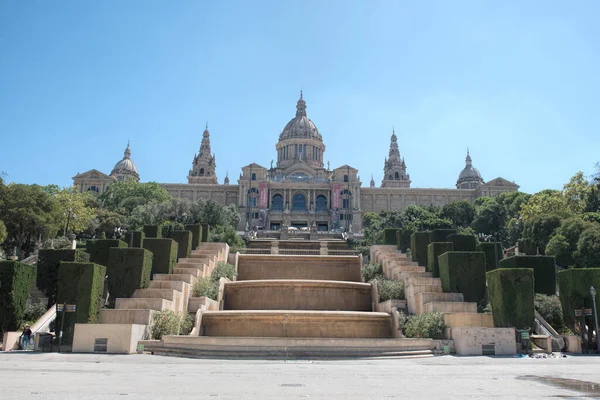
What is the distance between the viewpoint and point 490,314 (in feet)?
65.7

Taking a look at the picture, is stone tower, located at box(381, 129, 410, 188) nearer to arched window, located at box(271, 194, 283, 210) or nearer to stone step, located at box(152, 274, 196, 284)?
arched window, located at box(271, 194, 283, 210)

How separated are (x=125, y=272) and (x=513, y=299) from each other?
14976mm

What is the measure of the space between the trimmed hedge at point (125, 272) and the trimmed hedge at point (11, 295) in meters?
3.28

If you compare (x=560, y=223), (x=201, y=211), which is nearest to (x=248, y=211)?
(x=201, y=211)

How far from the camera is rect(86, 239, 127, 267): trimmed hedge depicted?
87.5ft

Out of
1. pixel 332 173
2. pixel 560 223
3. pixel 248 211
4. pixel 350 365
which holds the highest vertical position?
pixel 332 173

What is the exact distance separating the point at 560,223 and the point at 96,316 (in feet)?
117

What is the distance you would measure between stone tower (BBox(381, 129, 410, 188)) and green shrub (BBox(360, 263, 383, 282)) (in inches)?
3971

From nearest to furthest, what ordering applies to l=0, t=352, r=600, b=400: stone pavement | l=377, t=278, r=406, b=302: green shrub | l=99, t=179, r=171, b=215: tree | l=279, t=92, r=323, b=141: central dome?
l=0, t=352, r=600, b=400: stone pavement → l=377, t=278, r=406, b=302: green shrub → l=99, t=179, r=171, b=215: tree → l=279, t=92, r=323, b=141: central dome

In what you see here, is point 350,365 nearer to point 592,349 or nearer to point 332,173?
point 592,349

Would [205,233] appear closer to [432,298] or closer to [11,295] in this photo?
[11,295]

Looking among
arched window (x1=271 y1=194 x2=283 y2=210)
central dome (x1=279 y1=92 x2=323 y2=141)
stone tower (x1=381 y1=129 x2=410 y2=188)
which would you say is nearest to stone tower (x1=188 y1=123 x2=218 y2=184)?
central dome (x1=279 y1=92 x2=323 y2=141)

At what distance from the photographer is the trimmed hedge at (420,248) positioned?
1148 inches

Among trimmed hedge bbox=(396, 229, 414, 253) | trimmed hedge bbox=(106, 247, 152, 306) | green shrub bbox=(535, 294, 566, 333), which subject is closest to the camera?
green shrub bbox=(535, 294, 566, 333)
